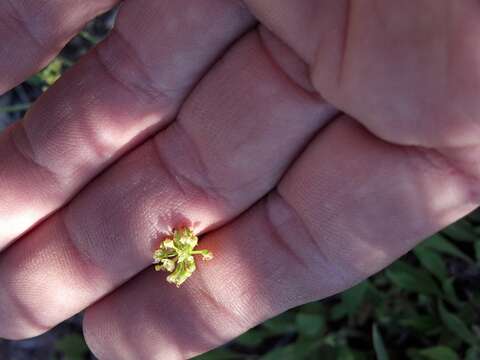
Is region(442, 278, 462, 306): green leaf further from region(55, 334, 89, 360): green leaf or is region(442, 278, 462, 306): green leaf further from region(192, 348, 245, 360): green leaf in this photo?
region(55, 334, 89, 360): green leaf

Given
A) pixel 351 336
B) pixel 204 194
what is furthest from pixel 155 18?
pixel 351 336

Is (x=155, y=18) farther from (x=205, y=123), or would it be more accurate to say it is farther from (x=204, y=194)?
(x=204, y=194)

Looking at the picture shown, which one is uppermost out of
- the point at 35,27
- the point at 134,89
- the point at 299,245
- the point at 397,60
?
the point at 35,27

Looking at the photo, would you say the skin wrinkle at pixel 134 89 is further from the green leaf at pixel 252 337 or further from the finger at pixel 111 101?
the green leaf at pixel 252 337

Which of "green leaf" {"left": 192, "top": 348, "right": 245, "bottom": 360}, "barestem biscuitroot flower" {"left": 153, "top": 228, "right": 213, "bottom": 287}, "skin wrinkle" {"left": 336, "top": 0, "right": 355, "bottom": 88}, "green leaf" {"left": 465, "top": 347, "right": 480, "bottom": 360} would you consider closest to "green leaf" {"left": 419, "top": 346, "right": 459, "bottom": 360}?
"green leaf" {"left": 465, "top": 347, "right": 480, "bottom": 360}

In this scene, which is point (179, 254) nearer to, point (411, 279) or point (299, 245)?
point (299, 245)

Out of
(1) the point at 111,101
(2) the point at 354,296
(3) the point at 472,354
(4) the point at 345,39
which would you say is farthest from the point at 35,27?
(3) the point at 472,354
